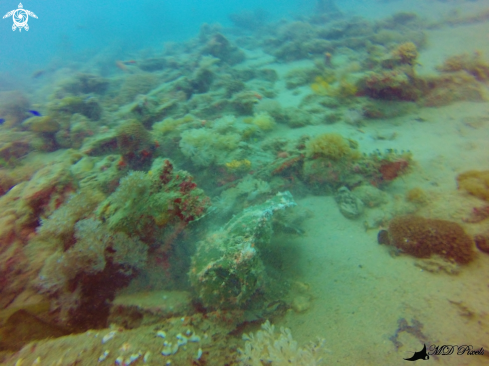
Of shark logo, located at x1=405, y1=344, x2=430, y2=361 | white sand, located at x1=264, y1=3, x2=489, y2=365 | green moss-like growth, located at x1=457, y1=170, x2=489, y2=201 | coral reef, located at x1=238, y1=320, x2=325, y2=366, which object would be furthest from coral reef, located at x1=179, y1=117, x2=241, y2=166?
green moss-like growth, located at x1=457, y1=170, x2=489, y2=201

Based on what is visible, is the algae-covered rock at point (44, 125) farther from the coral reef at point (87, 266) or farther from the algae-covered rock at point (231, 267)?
the algae-covered rock at point (231, 267)

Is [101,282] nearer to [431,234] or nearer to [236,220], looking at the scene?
[236,220]

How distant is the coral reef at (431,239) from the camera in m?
3.29

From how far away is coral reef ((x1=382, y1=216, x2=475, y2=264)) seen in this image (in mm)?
3293

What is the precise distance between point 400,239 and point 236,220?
111 inches

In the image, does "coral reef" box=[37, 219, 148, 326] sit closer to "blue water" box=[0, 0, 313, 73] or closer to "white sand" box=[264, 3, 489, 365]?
"white sand" box=[264, 3, 489, 365]

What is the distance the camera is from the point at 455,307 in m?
2.86

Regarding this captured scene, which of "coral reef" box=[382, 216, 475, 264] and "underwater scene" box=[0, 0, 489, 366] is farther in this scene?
"coral reef" box=[382, 216, 475, 264]

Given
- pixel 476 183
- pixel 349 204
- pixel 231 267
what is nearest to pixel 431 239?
pixel 349 204

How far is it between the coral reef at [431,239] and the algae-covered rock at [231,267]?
2485 millimetres

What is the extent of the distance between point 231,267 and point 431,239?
3.30 m

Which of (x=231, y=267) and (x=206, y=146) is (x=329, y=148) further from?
(x=231, y=267)

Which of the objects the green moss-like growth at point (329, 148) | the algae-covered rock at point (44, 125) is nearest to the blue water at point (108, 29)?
the algae-covered rock at point (44, 125)

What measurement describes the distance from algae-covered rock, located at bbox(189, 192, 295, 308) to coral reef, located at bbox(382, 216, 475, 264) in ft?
8.15
